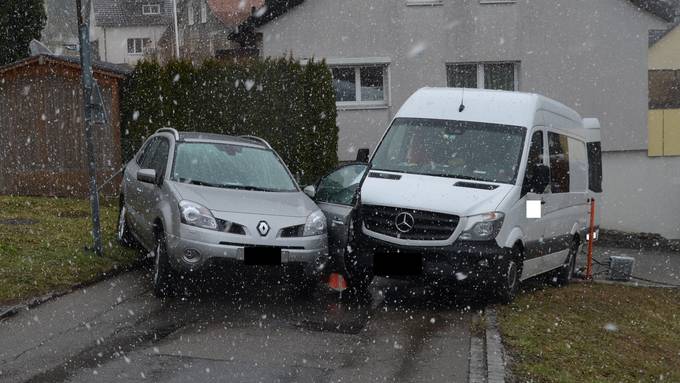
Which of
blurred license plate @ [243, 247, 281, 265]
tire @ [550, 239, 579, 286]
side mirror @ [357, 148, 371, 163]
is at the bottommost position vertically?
tire @ [550, 239, 579, 286]

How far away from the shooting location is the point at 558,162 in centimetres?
1272

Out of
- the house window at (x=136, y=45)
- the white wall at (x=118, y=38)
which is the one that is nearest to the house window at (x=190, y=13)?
the white wall at (x=118, y=38)

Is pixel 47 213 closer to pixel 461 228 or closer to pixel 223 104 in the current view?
pixel 223 104

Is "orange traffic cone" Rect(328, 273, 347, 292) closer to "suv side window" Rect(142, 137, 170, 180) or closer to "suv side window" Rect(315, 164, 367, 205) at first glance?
"suv side window" Rect(315, 164, 367, 205)

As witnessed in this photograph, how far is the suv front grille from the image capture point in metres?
10.4

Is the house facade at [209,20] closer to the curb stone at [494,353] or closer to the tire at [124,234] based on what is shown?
the tire at [124,234]

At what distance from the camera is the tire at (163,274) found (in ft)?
34.0

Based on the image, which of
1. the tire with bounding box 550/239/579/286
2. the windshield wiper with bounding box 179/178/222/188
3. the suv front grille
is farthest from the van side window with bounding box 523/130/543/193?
the windshield wiper with bounding box 179/178/222/188

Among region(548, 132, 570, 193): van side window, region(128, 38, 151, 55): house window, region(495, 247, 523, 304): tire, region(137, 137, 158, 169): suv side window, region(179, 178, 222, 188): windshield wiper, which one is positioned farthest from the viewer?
region(128, 38, 151, 55): house window

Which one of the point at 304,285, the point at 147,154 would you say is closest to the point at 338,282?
the point at 304,285

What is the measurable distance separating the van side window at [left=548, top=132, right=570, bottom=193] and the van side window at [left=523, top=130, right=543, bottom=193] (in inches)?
15.2

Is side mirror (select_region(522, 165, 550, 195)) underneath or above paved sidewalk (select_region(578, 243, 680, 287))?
above

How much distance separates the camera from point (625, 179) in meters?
25.2

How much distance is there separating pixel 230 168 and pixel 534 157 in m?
3.63
